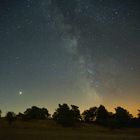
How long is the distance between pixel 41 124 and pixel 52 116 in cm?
1538

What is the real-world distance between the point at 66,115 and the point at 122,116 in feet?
81.7

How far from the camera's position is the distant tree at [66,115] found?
97000mm

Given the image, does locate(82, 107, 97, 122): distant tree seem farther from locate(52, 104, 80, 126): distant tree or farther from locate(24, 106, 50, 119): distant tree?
locate(24, 106, 50, 119): distant tree

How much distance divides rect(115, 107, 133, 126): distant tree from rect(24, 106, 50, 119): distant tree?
1120 inches

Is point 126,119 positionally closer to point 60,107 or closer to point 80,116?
point 80,116

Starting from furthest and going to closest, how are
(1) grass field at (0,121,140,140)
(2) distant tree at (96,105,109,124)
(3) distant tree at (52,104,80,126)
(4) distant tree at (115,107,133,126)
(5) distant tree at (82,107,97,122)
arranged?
(5) distant tree at (82,107,97,122) < (2) distant tree at (96,105,109,124) < (4) distant tree at (115,107,133,126) < (3) distant tree at (52,104,80,126) < (1) grass field at (0,121,140,140)

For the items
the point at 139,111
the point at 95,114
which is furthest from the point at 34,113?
the point at 139,111

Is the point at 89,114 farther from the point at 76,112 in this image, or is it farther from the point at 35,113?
the point at 35,113

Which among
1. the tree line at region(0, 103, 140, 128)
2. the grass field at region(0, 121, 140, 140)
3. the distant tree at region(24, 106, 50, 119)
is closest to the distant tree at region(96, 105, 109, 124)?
the tree line at region(0, 103, 140, 128)

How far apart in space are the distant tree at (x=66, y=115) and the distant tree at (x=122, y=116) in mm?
15914

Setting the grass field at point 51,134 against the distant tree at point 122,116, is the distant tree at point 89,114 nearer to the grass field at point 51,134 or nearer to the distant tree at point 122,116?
the distant tree at point 122,116

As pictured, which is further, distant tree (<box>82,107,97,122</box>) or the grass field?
distant tree (<box>82,107,97,122</box>)

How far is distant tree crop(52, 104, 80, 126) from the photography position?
97000 mm

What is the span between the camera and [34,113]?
10781 cm
